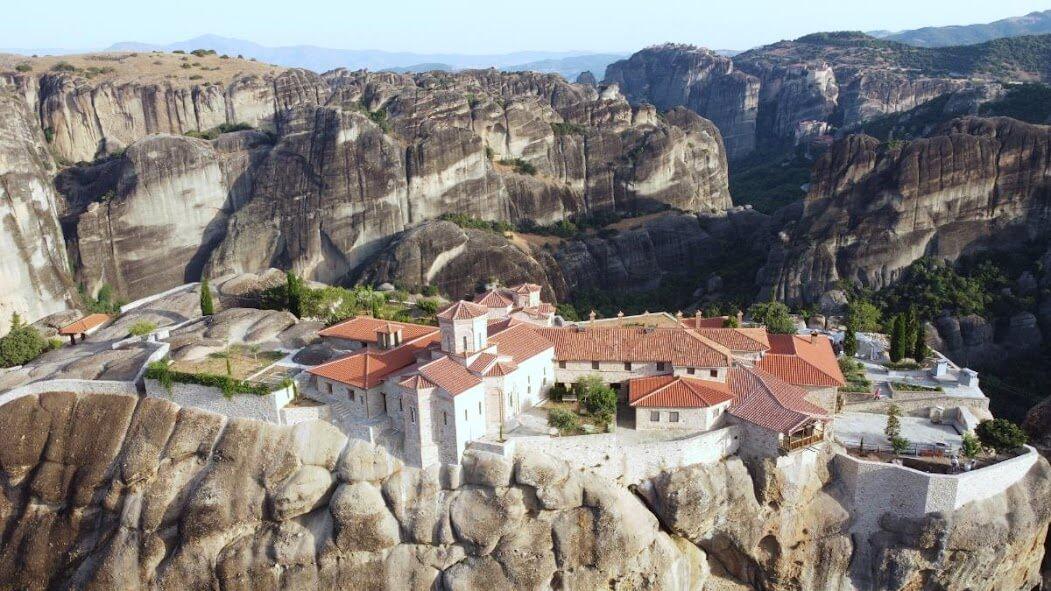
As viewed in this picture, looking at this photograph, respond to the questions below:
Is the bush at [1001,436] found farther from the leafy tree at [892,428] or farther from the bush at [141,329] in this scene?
the bush at [141,329]

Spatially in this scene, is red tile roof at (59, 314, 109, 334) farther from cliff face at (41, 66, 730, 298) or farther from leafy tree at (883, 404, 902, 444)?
leafy tree at (883, 404, 902, 444)

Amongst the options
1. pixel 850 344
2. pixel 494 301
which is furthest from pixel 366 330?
pixel 850 344

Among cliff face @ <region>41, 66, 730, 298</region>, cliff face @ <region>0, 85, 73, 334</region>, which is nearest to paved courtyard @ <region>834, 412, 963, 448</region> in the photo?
cliff face @ <region>41, 66, 730, 298</region>

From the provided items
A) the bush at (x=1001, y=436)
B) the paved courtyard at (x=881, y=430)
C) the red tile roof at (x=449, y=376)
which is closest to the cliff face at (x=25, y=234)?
the red tile roof at (x=449, y=376)

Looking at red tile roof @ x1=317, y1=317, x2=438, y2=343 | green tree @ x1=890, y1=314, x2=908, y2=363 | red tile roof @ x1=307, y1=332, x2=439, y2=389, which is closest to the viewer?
red tile roof @ x1=307, y1=332, x2=439, y2=389

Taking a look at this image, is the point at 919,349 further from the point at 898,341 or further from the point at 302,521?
the point at 302,521

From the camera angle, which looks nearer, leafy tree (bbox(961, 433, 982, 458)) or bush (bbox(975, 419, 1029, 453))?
bush (bbox(975, 419, 1029, 453))

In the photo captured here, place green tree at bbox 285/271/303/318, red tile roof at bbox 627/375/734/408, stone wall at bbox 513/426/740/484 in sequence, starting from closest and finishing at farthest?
stone wall at bbox 513/426/740/484 → red tile roof at bbox 627/375/734/408 → green tree at bbox 285/271/303/318
